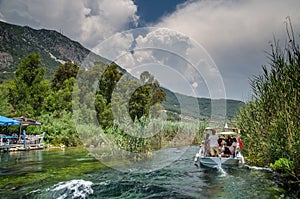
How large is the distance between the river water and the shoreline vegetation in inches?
38.7

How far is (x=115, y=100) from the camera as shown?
13305 millimetres

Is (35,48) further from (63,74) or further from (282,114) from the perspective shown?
(282,114)

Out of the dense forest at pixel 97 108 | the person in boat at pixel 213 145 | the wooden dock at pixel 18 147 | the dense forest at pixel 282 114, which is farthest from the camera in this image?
the wooden dock at pixel 18 147

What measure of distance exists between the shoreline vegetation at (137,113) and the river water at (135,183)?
98 centimetres

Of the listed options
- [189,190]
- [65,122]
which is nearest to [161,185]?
[189,190]

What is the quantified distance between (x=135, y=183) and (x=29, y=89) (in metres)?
22.9

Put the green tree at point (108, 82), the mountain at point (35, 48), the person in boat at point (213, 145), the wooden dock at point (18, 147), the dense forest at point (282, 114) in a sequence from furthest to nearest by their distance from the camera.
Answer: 1. the mountain at point (35, 48)
2. the green tree at point (108, 82)
3. the wooden dock at point (18, 147)
4. the person in boat at point (213, 145)
5. the dense forest at point (282, 114)

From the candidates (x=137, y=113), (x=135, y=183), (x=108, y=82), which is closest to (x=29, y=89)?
(x=108, y=82)

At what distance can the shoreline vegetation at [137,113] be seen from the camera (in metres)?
7.48

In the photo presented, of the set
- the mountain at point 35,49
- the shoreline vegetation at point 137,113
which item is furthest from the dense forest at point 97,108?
the mountain at point 35,49

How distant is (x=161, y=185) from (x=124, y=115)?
6246 mm

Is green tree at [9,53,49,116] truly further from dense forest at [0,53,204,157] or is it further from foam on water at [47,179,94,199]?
foam on water at [47,179,94,199]

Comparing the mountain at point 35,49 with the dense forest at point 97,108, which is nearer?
the dense forest at point 97,108

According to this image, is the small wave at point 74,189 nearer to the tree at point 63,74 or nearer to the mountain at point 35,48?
the tree at point 63,74
